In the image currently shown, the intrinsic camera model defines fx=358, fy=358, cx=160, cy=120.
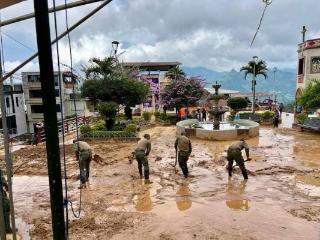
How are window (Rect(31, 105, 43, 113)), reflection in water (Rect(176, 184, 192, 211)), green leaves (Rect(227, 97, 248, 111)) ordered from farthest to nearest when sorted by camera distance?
1. window (Rect(31, 105, 43, 113))
2. green leaves (Rect(227, 97, 248, 111))
3. reflection in water (Rect(176, 184, 192, 211))

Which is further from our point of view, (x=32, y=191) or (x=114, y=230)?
(x=32, y=191)

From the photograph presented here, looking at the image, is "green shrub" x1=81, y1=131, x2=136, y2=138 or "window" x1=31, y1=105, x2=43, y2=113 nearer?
"green shrub" x1=81, y1=131, x2=136, y2=138

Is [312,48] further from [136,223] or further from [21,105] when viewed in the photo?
[21,105]

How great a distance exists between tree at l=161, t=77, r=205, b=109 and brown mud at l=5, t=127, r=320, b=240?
14795 mm

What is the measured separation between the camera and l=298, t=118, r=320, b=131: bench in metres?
23.1

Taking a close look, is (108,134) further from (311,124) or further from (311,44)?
(311,44)

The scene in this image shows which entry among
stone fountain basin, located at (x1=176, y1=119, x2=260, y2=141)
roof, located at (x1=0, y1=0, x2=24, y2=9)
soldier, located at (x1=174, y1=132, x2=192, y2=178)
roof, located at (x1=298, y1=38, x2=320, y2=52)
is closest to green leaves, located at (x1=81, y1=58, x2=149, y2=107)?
stone fountain basin, located at (x1=176, y1=119, x2=260, y2=141)

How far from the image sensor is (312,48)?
120ft

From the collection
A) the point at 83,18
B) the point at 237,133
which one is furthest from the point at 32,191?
the point at 237,133

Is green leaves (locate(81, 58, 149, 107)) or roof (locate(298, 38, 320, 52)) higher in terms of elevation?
roof (locate(298, 38, 320, 52))

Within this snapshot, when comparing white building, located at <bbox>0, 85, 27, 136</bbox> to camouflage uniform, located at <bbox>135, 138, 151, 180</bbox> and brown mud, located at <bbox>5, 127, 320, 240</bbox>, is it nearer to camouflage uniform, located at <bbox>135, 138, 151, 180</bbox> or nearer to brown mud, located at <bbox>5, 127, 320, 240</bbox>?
brown mud, located at <bbox>5, 127, 320, 240</bbox>

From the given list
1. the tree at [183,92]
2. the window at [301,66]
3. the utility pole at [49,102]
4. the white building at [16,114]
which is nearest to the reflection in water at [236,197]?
the utility pole at [49,102]

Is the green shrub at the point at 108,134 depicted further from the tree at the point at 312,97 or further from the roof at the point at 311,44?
the roof at the point at 311,44

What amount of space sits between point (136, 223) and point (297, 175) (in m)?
6.90
